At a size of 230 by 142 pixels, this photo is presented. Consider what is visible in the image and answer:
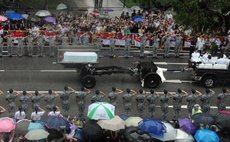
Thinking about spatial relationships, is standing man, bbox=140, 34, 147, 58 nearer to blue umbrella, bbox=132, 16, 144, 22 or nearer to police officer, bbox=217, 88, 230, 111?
blue umbrella, bbox=132, 16, 144, 22

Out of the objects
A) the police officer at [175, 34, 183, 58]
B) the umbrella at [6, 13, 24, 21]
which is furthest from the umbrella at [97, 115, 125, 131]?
the umbrella at [6, 13, 24, 21]

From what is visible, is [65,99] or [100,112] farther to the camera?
[65,99]

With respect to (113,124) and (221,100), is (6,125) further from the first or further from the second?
(221,100)

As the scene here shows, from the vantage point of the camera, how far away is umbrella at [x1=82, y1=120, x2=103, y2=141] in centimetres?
1577

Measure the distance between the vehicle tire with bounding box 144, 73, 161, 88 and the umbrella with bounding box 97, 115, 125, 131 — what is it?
735cm

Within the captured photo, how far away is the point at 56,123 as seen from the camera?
53.2 feet

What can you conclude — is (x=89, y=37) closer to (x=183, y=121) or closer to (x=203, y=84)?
(x=203, y=84)

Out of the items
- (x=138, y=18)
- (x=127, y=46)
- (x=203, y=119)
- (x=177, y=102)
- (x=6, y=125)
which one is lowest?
(x=6, y=125)

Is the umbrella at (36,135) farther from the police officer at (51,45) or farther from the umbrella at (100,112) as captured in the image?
the police officer at (51,45)

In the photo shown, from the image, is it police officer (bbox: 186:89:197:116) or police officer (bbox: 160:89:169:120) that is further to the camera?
police officer (bbox: 186:89:197:116)

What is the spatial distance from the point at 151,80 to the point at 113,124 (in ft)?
26.0

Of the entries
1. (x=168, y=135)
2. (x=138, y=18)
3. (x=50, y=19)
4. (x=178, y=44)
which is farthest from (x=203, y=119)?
(x=50, y=19)

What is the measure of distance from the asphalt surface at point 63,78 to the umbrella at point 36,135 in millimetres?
6027

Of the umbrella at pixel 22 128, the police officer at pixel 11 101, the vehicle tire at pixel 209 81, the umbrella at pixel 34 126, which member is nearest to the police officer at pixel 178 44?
the vehicle tire at pixel 209 81
